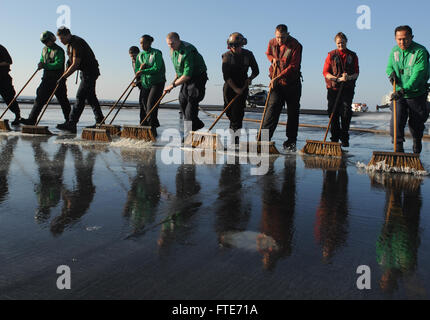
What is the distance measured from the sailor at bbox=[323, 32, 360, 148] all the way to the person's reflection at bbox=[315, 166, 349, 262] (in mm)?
2595

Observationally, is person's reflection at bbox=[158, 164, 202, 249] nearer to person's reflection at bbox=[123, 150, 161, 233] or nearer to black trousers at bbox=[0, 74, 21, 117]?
person's reflection at bbox=[123, 150, 161, 233]

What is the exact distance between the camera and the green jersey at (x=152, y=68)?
760 cm

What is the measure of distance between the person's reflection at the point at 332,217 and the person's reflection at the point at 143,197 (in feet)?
3.24

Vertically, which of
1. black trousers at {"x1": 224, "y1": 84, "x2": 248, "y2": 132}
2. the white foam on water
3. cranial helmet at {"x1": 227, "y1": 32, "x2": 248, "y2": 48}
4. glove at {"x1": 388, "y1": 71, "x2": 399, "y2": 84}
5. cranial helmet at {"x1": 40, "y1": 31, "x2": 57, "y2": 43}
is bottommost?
the white foam on water

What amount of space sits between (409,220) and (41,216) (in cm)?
230

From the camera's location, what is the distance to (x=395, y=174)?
433 cm

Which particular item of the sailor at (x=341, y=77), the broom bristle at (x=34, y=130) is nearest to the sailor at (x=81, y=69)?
the broom bristle at (x=34, y=130)

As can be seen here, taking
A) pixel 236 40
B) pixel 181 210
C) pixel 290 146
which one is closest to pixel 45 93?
pixel 236 40

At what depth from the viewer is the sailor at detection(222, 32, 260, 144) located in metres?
6.21

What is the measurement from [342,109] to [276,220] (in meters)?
4.38

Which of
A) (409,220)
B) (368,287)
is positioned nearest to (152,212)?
(368,287)

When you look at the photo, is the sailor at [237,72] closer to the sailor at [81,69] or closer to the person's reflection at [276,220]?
the person's reflection at [276,220]

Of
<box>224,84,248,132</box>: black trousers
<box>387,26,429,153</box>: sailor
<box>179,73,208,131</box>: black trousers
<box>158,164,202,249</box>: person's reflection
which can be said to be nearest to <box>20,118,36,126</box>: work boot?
<box>179,73,208,131</box>: black trousers

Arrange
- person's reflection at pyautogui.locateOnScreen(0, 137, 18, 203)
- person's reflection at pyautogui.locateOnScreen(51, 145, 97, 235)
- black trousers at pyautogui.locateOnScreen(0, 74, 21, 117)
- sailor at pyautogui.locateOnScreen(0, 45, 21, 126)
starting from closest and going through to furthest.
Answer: person's reflection at pyautogui.locateOnScreen(51, 145, 97, 235)
person's reflection at pyautogui.locateOnScreen(0, 137, 18, 203)
sailor at pyautogui.locateOnScreen(0, 45, 21, 126)
black trousers at pyautogui.locateOnScreen(0, 74, 21, 117)
